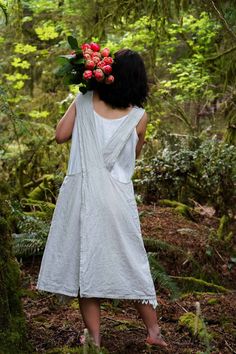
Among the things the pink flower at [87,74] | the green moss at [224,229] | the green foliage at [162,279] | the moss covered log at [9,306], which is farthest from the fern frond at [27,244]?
the green moss at [224,229]

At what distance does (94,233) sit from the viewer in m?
3.46

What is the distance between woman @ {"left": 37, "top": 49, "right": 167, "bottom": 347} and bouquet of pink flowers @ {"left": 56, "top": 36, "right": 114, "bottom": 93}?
8 centimetres

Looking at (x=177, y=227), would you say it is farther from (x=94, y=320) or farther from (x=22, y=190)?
(x=94, y=320)

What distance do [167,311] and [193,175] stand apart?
3706 mm

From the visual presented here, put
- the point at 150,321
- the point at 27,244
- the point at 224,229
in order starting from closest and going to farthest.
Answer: the point at 150,321
the point at 27,244
the point at 224,229

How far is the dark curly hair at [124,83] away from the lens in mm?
3570

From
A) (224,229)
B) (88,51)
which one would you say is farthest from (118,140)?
(224,229)

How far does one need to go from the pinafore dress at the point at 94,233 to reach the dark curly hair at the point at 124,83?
0.41ft

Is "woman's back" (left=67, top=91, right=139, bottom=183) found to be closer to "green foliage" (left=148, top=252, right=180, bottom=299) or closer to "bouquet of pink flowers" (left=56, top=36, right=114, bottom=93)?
"bouquet of pink flowers" (left=56, top=36, right=114, bottom=93)

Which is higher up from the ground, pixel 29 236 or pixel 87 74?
pixel 87 74

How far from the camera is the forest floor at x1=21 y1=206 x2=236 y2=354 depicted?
380cm

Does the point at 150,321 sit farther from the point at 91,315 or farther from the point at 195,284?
the point at 195,284

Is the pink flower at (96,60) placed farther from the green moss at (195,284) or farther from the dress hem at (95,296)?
the green moss at (195,284)

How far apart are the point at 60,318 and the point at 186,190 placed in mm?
4570
